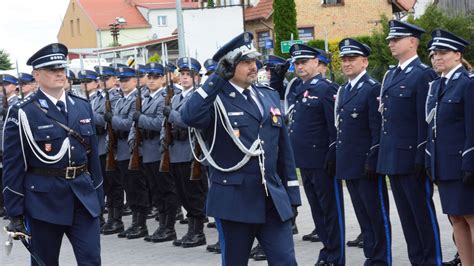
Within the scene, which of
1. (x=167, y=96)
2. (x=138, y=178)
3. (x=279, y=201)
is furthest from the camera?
(x=138, y=178)

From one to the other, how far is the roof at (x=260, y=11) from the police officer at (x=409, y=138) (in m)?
38.3

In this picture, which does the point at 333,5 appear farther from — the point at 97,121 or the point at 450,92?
the point at 450,92

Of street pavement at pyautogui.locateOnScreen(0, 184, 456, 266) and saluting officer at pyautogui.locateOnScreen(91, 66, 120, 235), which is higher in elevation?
saluting officer at pyautogui.locateOnScreen(91, 66, 120, 235)

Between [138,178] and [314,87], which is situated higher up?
[314,87]

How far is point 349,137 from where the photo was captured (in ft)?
29.3

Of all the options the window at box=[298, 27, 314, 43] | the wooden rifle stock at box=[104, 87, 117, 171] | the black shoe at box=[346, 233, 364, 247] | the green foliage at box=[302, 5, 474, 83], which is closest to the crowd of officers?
the wooden rifle stock at box=[104, 87, 117, 171]

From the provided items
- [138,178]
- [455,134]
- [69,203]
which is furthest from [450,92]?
[138,178]

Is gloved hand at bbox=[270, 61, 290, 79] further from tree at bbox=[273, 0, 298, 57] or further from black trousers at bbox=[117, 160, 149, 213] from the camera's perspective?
tree at bbox=[273, 0, 298, 57]

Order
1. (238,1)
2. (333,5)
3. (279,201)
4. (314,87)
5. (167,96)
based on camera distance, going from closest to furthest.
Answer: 1. (279,201)
2. (314,87)
3. (167,96)
4. (333,5)
5. (238,1)

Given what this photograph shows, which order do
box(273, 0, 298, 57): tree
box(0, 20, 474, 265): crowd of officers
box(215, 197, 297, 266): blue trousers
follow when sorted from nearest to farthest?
box(215, 197, 297, 266): blue trousers < box(0, 20, 474, 265): crowd of officers < box(273, 0, 298, 57): tree

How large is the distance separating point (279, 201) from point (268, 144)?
1.43ft

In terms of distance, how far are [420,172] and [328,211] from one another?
5.02ft

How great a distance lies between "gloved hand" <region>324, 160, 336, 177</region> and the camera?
932cm

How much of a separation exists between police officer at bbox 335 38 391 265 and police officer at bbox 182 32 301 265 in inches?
76.1
